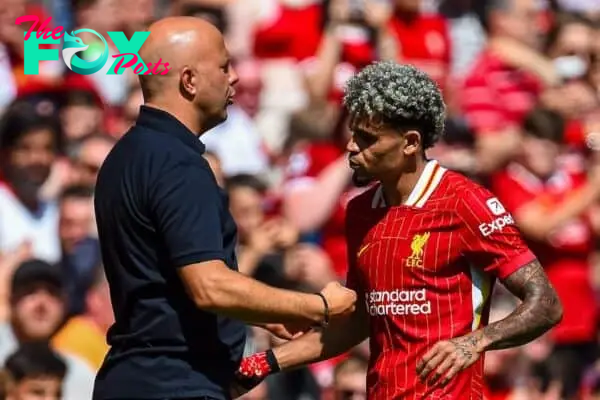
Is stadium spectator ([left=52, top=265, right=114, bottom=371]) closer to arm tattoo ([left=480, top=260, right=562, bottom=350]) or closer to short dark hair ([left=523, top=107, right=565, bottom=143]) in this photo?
short dark hair ([left=523, top=107, right=565, bottom=143])

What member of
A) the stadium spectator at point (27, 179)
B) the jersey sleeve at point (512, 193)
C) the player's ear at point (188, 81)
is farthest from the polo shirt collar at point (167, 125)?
the jersey sleeve at point (512, 193)

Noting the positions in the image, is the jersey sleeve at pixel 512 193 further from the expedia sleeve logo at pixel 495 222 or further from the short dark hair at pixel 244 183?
the expedia sleeve logo at pixel 495 222

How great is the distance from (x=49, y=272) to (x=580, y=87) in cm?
450

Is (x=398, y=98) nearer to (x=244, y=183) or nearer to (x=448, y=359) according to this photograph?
(x=448, y=359)

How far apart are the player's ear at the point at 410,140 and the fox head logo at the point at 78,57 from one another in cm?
446

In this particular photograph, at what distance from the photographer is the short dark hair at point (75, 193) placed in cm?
937

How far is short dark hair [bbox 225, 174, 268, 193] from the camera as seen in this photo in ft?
31.8

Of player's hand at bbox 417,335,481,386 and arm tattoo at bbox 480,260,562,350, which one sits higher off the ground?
arm tattoo at bbox 480,260,562,350

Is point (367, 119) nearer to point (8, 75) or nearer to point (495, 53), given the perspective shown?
point (8, 75)

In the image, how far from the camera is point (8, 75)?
10.2m

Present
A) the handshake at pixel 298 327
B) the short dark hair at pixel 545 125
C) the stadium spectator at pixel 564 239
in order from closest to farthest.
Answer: the handshake at pixel 298 327 < the stadium spectator at pixel 564 239 < the short dark hair at pixel 545 125

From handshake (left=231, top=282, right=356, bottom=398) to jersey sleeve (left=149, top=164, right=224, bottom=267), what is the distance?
0.39m

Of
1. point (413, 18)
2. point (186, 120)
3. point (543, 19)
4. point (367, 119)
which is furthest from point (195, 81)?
point (543, 19)

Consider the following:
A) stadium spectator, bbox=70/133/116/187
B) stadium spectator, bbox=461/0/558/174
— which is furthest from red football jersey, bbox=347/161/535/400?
stadium spectator, bbox=461/0/558/174
